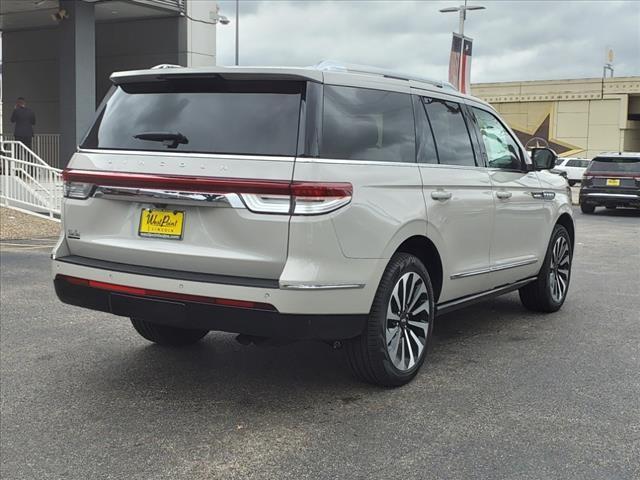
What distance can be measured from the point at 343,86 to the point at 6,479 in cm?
265

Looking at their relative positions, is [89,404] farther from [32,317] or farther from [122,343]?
[32,317]

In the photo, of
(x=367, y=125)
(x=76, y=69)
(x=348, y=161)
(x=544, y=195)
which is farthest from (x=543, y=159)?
(x=76, y=69)

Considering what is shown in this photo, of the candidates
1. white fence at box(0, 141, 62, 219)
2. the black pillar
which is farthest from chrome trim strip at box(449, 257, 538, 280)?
the black pillar

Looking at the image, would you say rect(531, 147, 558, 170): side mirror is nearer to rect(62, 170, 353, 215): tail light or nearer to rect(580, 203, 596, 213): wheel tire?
rect(62, 170, 353, 215): tail light

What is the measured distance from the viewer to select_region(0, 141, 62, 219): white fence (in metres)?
14.9

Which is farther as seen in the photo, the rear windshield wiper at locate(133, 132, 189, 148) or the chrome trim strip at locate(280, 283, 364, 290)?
the rear windshield wiper at locate(133, 132, 189, 148)

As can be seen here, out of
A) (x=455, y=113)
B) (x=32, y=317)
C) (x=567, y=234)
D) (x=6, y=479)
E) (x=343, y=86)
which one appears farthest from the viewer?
(x=567, y=234)

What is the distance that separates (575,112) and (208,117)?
46565 millimetres

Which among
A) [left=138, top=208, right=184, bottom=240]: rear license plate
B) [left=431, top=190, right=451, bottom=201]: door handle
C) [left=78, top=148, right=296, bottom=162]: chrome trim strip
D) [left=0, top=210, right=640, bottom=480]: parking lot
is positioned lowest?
[left=0, top=210, right=640, bottom=480]: parking lot

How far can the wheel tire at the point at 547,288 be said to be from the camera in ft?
22.0

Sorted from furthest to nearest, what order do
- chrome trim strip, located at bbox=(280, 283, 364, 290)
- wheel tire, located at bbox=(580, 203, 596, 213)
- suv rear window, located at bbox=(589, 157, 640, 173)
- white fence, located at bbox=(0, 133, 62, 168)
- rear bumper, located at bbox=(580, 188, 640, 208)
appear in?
1. white fence, located at bbox=(0, 133, 62, 168)
2. wheel tire, located at bbox=(580, 203, 596, 213)
3. suv rear window, located at bbox=(589, 157, 640, 173)
4. rear bumper, located at bbox=(580, 188, 640, 208)
5. chrome trim strip, located at bbox=(280, 283, 364, 290)

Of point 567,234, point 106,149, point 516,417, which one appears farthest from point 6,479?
point 567,234

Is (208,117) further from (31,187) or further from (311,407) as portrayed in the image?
(31,187)

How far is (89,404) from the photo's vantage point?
438 centimetres
